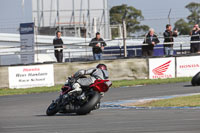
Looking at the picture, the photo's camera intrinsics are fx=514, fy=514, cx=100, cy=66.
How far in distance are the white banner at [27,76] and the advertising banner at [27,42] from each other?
6.22 ft

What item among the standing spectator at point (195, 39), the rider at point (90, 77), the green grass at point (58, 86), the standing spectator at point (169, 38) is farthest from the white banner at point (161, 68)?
the rider at point (90, 77)

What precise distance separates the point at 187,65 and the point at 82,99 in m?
10.9

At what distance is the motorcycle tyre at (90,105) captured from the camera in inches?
404

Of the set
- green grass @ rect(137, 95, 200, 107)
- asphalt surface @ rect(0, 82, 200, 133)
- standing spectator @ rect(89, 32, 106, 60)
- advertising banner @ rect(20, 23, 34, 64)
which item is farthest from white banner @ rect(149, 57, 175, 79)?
asphalt surface @ rect(0, 82, 200, 133)

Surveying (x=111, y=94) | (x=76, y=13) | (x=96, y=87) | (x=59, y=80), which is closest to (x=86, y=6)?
(x=76, y=13)

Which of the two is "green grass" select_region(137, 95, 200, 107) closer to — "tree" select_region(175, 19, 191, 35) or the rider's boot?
the rider's boot

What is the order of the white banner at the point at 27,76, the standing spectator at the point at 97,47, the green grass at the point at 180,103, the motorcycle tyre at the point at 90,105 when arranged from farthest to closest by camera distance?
the standing spectator at the point at 97,47 < the white banner at the point at 27,76 < the green grass at the point at 180,103 < the motorcycle tyre at the point at 90,105

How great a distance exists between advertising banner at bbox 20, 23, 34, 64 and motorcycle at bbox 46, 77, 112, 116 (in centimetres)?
1103

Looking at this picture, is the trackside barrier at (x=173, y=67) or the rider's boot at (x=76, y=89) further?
the trackside barrier at (x=173, y=67)

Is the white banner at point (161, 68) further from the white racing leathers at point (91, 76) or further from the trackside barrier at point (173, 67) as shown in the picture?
the white racing leathers at point (91, 76)

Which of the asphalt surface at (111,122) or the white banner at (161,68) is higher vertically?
the white banner at (161,68)

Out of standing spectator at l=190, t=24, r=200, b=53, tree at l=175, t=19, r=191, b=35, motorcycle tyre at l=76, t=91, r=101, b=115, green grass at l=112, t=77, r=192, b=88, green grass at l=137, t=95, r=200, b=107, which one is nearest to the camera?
motorcycle tyre at l=76, t=91, r=101, b=115

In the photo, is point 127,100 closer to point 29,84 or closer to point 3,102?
point 3,102

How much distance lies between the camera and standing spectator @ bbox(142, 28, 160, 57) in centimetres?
2100
